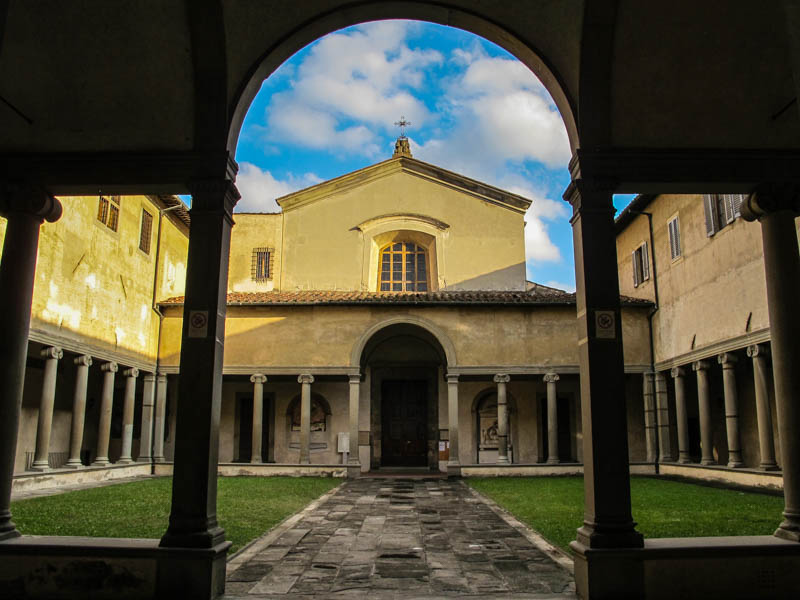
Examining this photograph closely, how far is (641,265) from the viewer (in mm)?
21531

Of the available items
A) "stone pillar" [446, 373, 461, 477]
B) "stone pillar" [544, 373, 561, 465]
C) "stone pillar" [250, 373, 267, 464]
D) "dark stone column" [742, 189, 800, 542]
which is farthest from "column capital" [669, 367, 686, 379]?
"dark stone column" [742, 189, 800, 542]

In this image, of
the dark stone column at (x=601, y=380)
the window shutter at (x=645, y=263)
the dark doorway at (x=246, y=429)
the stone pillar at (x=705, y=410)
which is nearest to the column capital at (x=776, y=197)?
the dark stone column at (x=601, y=380)

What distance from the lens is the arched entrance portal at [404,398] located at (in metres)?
22.7

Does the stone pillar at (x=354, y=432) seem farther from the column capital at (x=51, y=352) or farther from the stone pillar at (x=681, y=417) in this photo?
the stone pillar at (x=681, y=417)

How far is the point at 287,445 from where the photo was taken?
22.7 metres

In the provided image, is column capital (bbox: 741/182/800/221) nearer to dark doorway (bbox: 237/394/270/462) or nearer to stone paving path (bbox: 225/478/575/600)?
stone paving path (bbox: 225/478/575/600)

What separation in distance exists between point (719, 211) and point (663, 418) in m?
6.63

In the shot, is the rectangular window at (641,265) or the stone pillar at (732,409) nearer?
the stone pillar at (732,409)

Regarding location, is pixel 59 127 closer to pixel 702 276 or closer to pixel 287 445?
pixel 702 276

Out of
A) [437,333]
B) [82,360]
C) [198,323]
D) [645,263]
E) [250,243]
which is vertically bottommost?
[198,323]

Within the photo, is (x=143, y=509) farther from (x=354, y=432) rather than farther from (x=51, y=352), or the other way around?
(x=354, y=432)

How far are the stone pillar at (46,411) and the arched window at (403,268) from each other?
1169 cm

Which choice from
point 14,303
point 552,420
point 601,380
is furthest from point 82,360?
point 601,380

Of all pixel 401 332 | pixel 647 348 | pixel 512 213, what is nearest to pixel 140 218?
pixel 401 332
